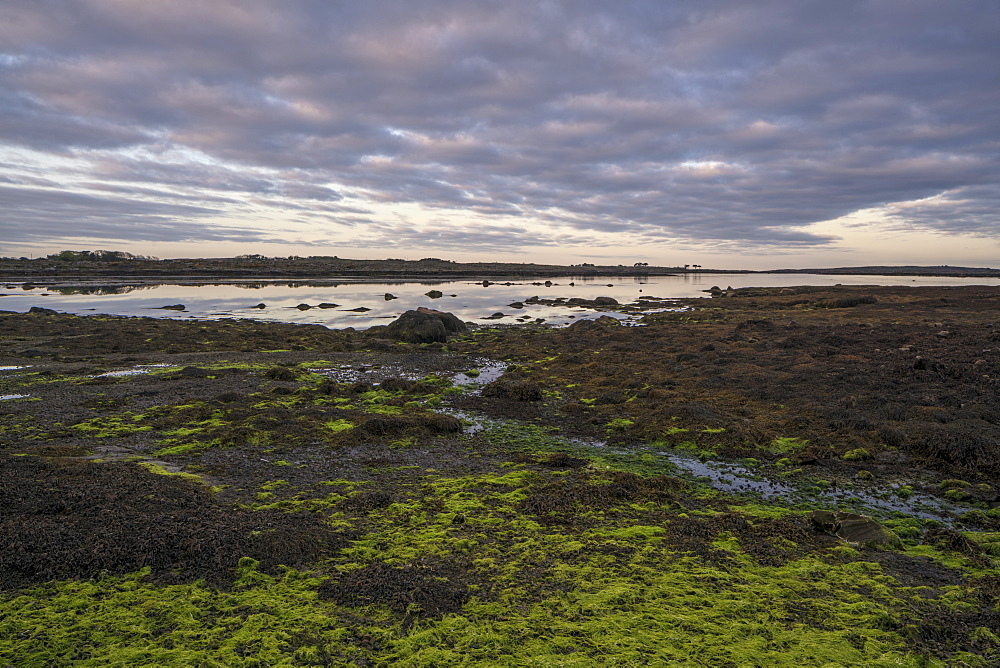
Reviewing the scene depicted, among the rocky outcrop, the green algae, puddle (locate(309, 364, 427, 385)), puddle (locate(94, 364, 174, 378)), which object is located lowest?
the green algae

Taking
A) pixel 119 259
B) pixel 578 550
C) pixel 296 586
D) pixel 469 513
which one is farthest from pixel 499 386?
pixel 119 259

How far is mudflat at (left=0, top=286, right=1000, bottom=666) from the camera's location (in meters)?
5.51

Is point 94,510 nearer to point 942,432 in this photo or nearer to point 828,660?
point 828,660

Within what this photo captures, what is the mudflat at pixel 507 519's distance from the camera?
551 centimetres

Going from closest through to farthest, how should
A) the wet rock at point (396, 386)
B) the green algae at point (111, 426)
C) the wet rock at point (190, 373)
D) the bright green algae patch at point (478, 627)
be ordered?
the bright green algae patch at point (478, 627) < the green algae at point (111, 426) < the wet rock at point (396, 386) < the wet rock at point (190, 373)

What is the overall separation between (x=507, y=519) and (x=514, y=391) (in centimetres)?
914

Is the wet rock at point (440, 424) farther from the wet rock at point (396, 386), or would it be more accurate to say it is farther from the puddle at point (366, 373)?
the puddle at point (366, 373)

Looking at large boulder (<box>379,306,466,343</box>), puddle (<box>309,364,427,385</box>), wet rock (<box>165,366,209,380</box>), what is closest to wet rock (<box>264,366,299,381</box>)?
puddle (<box>309,364,427,385</box>)

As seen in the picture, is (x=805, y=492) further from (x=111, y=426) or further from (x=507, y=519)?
(x=111, y=426)

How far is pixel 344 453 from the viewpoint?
39.8 feet

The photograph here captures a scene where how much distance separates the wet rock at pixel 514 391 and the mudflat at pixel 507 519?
4.5 inches

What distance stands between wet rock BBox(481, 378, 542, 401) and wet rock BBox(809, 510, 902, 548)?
32.8 ft

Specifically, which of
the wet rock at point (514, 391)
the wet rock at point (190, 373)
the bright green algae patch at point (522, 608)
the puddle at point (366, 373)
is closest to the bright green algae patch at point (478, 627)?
the bright green algae patch at point (522, 608)

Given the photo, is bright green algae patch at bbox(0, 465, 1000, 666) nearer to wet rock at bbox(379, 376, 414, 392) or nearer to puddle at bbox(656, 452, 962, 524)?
puddle at bbox(656, 452, 962, 524)
